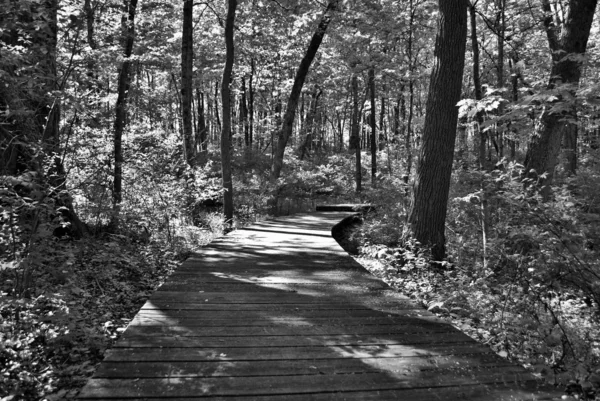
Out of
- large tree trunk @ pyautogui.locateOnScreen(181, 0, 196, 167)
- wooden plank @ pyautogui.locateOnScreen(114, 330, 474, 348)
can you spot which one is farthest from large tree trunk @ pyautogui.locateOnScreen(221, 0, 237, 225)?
wooden plank @ pyautogui.locateOnScreen(114, 330, 474, 348)

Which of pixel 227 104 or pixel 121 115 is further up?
pixel 227 104

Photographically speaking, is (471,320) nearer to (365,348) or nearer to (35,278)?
(365,348)

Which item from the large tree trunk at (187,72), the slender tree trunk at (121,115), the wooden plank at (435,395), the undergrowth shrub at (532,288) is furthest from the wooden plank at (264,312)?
the large tree trunk at (187,72)

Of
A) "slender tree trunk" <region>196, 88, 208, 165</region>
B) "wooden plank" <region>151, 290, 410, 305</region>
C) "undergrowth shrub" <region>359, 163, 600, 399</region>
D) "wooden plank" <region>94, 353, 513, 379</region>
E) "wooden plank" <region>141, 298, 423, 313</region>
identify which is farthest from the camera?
"slender tree trunk" <region>196, 88, 208, 165</region>

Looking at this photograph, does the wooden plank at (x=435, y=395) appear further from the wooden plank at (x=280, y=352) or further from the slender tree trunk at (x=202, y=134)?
the slender tree trunk at (x=202, y=134)

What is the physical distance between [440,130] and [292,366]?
5126 mm

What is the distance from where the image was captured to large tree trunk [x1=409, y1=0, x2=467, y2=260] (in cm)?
654

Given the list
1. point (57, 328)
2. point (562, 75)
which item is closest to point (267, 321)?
point (57, 328)

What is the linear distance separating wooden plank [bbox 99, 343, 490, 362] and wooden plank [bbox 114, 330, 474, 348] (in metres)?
0.07

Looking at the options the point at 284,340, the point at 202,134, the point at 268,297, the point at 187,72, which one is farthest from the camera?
the point at 202,134

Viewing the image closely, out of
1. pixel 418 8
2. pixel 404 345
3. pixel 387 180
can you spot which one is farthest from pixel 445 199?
pixel 418 8

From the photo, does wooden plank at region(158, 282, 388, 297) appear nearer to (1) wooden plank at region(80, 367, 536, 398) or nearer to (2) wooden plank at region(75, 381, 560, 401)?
(1) wooden plank at region(80, 367, 536, 398)

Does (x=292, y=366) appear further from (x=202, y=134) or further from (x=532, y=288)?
(x=202, y=134)

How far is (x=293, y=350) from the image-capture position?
3.20 metres
